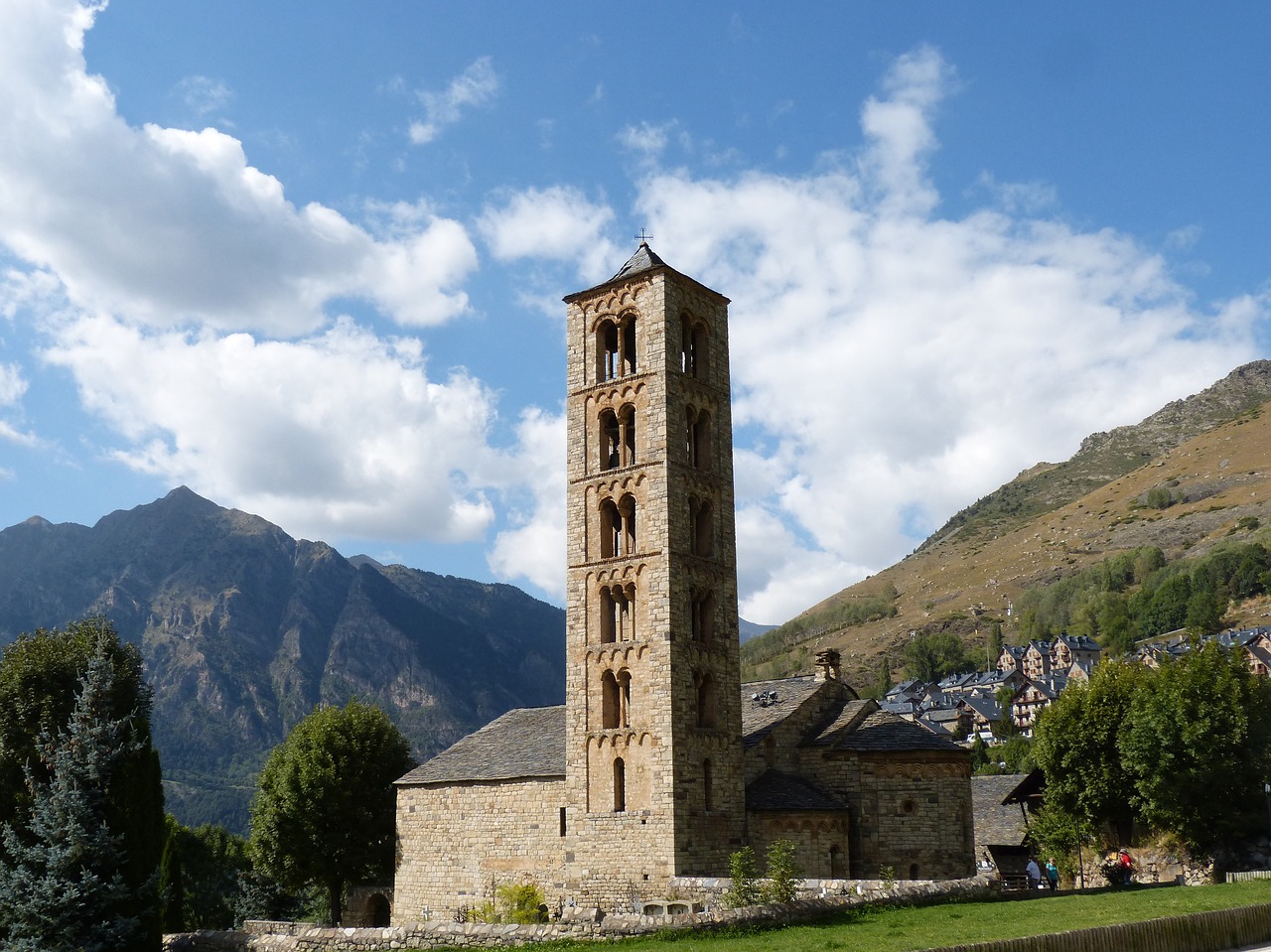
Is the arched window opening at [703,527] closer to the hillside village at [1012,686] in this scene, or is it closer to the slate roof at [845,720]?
the slate roof at [845,720]

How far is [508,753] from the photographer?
131 feet

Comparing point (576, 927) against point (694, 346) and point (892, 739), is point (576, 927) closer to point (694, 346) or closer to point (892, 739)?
point (892, 739)

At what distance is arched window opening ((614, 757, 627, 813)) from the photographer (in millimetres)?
34156

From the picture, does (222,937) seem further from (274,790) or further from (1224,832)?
(1224,832)

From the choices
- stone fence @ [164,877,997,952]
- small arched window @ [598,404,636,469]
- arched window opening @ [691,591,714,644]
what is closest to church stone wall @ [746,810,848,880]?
arched window opening @ [691,591,714,644]

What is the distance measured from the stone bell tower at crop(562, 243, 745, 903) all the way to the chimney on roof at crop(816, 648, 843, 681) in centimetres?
493

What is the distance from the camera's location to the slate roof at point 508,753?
37.8m

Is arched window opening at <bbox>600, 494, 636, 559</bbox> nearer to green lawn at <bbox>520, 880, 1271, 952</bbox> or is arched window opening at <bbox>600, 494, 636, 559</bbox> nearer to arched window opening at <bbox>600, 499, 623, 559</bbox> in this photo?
arched window opening at <bbox>600, 499, 623, 559</bbox>

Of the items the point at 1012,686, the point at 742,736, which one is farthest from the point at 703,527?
the point at 1012,686

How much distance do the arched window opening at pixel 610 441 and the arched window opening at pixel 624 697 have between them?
284 inches

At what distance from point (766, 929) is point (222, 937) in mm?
13319

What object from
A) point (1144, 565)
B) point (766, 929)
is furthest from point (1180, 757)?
point (1144, 565)

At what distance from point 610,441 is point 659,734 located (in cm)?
1063

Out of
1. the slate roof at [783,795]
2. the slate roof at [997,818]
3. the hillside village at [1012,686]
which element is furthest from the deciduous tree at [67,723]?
the hillside village at [1012,686]
